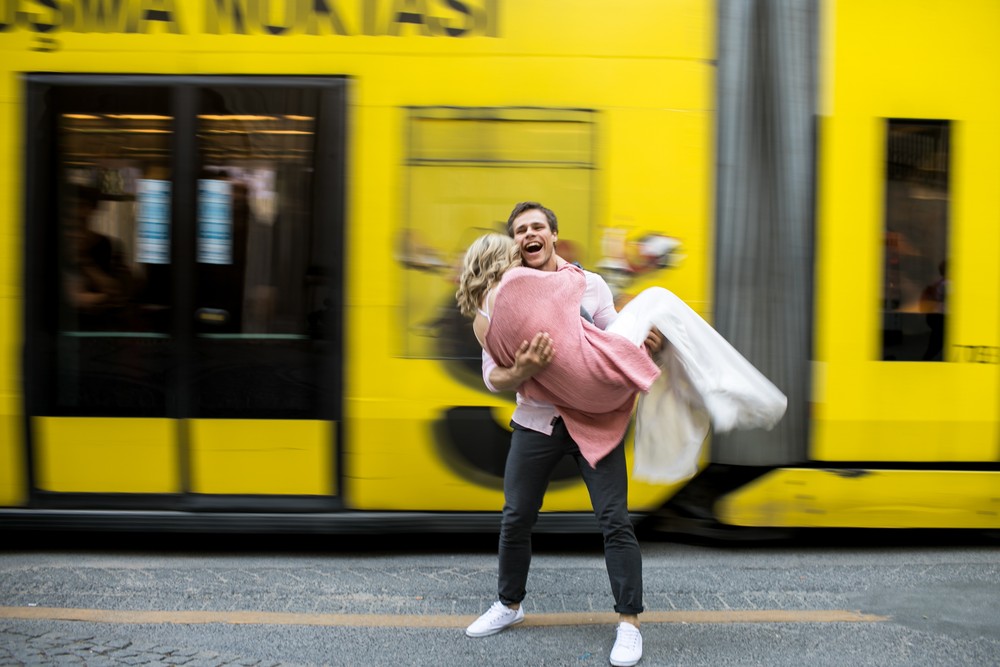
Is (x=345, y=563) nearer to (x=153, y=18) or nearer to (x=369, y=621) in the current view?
(x=369, y=621)

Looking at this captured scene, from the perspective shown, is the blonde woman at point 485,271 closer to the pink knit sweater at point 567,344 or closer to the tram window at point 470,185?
the pink knit sweater at point 567,344

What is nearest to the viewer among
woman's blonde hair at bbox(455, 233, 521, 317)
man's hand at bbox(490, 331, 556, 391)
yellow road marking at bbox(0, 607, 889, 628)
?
man's hand at bbox(490, 331, 556, 391)

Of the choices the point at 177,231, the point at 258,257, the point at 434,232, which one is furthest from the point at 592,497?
the point at 177,231

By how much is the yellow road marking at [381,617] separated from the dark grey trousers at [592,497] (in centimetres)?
46

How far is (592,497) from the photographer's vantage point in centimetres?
358

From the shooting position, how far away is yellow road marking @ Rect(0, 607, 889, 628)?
3.93 metres

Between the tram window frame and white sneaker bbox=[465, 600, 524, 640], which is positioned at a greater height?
the tram window frame

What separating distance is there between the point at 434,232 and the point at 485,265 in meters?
1.19

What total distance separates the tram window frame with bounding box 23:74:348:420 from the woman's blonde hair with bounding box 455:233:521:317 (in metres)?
1.29

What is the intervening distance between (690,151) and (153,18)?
8.47 feet

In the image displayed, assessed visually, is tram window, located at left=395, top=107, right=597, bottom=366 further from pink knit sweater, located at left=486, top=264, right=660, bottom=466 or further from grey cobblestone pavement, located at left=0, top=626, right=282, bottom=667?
grey cobblestone pavement, located at left=0, top=626, right=282, bottom=667

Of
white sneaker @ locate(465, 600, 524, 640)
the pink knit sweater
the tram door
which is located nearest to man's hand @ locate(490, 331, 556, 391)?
the pink knit sweater

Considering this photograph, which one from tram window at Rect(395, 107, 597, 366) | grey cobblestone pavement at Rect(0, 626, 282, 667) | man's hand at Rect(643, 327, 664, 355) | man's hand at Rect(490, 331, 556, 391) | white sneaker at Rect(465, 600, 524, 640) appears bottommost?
grey cobblestone pavement at Rect(0, 626, 282, 667)

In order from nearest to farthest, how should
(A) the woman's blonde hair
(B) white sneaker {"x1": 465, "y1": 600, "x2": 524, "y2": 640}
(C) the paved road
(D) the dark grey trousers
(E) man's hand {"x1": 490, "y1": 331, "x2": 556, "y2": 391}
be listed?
1. (E) man's hand {"x1": 490, "y1": 331, "x2": 556, "y2": 391}
2. (A) the woman's blonde hair
3. (D) the dark grey trousers
4. (C) the paved road
5. (B) white sneaker {"x1": 465, "y1": 600, "x2": 524, "y2": 640}
